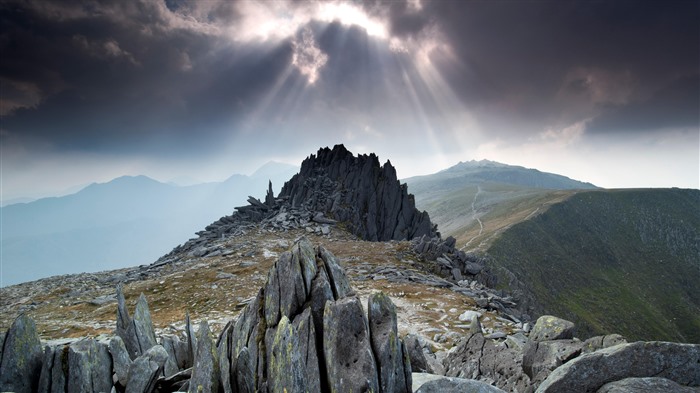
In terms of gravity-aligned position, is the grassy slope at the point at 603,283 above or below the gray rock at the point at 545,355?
below

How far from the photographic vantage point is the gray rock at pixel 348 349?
421 inches

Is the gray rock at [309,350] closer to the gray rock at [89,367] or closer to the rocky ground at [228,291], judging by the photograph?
the gray rock at [89,367]

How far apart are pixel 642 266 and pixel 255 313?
25495 cm

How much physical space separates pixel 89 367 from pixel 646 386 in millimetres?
21521

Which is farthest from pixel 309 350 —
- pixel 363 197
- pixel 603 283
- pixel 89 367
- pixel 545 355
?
pixel 603 283

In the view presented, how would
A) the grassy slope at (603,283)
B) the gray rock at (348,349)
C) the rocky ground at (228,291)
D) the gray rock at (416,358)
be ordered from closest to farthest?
the gray rock at (348,349)
the gray rock at (416,358)
the rocky ground at (228,291)
the grassy slope at (603,283)

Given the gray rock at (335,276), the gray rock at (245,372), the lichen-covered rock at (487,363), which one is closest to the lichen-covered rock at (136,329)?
the gray rock at (245,372)

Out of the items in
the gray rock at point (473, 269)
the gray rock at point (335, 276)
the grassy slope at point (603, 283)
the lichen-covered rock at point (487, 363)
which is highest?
the gray rock at point (335, 276)

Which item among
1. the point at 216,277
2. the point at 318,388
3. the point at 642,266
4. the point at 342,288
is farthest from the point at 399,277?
Result: the point at 642,266

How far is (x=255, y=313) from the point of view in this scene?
14.8m

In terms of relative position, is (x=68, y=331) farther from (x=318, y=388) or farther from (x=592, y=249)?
(x=592, y=249)

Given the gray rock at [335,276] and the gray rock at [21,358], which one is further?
the gray rock at [335,276]

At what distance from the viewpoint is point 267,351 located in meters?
12.7

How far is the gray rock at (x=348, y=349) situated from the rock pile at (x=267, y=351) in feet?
0.11
